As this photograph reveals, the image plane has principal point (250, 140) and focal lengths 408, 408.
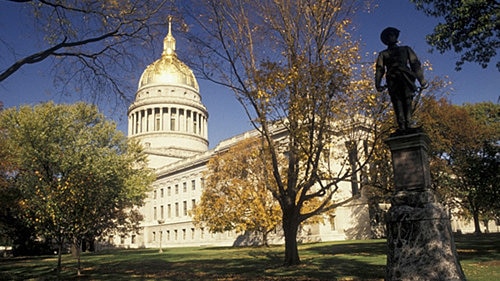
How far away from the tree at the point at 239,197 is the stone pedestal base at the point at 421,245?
29972 millimetres

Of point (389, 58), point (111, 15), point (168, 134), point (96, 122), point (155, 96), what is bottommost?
point (389, 58)

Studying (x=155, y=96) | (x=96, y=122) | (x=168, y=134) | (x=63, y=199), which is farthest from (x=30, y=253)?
(x=155, y=96)

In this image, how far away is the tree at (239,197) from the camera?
129 ft

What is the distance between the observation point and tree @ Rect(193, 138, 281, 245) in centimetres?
3947

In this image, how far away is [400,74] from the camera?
8898 millimetres

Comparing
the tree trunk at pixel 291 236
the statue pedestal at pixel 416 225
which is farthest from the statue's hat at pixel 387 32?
the tree trunk at pixel 291 236

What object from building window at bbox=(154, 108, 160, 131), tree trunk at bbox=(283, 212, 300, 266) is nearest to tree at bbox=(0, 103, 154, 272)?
tree trunk at bbox=(283, 212, 300, 266)

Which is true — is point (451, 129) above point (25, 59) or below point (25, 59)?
above

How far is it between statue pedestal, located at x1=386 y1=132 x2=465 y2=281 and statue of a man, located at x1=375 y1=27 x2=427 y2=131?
24.7 inches

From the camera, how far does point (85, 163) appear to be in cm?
3547

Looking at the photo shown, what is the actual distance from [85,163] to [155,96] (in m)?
57.9

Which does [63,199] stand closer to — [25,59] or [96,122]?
[25,59]

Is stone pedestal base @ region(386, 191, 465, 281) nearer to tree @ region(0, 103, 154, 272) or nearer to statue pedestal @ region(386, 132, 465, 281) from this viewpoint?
statue pedestal @ region(386, 132, 465, 281)

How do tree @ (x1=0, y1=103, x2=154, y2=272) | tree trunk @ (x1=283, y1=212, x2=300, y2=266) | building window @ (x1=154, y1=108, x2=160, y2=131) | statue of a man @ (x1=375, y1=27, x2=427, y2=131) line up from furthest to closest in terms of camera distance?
building window @ (x1=154, y1=108, x2=160, y2=131) → tree @ (x1=0, y1=103, x2=154, y2=272) → tree trunk @ (x1=283, y1=212, x2=300, y2=266) → statue of a man @ (x1=375, y1=27, x2=427, y2=131)
